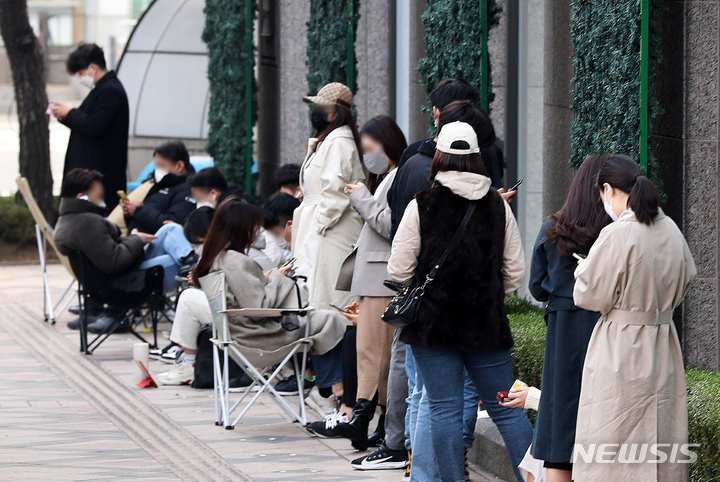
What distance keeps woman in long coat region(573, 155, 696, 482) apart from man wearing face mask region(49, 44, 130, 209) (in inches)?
281

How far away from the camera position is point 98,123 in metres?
10.7

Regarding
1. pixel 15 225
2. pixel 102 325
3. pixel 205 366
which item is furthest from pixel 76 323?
pixel 15 225

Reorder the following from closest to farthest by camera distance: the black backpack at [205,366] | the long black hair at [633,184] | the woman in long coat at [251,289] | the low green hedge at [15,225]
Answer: the long black hair at [633,184]
the woman in long coat at [251,289]
the black backpack at [205,366]
the low green hedge at [15,225]

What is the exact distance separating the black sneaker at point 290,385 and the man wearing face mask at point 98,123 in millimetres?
3553

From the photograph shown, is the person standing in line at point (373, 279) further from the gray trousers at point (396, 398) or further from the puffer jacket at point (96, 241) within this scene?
the puffer jacket at point (96, 241)

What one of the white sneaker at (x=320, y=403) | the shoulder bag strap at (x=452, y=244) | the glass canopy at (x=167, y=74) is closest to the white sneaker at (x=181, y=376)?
the white sneaker at (x=320, y=403)

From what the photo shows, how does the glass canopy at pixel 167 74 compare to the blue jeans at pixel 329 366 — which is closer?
the blue jeans at pixel 329 366

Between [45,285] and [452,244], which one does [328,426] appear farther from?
[45,285]

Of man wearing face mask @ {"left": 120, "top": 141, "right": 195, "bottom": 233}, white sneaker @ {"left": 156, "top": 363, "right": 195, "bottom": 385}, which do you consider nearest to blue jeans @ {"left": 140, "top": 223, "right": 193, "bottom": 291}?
man wearing face mask @ {"left": 120, "top": 141, "right": 195, "bottom": 233}

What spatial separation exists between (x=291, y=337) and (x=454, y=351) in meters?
2.03

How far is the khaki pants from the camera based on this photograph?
20.8ft

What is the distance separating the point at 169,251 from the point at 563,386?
5.40m

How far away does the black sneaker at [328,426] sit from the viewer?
6.60 meters

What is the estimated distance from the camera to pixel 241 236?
23.1 feet
